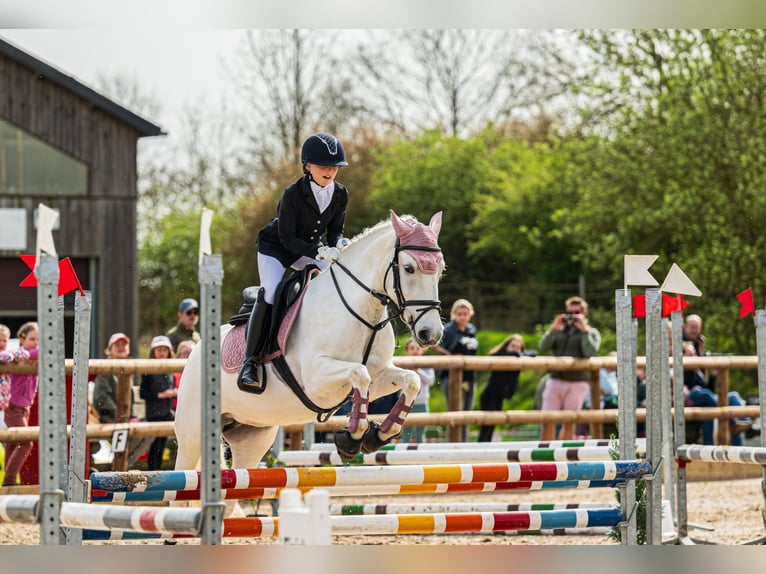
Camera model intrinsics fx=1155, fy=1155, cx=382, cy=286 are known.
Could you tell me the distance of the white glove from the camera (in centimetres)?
470

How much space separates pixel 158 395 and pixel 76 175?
710cm

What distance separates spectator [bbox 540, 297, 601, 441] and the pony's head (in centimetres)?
445

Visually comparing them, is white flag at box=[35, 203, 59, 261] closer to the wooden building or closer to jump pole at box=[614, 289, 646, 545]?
jump pole at box=[614, 289, 646, 545]

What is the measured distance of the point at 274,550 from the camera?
4.10 meters

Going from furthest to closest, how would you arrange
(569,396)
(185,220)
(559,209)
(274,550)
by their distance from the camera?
1. (185,220)
2. (559,209)
3. (569,396)
4. (274,550)

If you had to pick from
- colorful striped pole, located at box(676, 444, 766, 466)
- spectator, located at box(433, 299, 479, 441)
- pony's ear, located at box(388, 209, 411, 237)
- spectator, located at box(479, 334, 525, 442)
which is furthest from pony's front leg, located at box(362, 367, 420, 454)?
spectator, located at box(479, 334, 525, 442)

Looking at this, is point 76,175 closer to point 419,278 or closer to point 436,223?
point 436,223

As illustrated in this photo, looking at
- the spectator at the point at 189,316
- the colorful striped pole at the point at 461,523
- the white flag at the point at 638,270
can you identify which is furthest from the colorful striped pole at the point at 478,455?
the spectator at the point at 189,316

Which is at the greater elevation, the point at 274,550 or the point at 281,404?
the point at 281,404

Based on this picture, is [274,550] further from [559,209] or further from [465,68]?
[465,68]

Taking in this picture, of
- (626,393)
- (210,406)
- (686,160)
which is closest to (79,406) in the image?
(210,406)

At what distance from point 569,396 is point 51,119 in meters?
7.81

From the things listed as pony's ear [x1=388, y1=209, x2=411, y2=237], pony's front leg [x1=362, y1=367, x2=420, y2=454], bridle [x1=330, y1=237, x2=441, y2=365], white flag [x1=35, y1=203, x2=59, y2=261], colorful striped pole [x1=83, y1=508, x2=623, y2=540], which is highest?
pony's ear [x1=388, y1=209, x2=411, y2=237]
